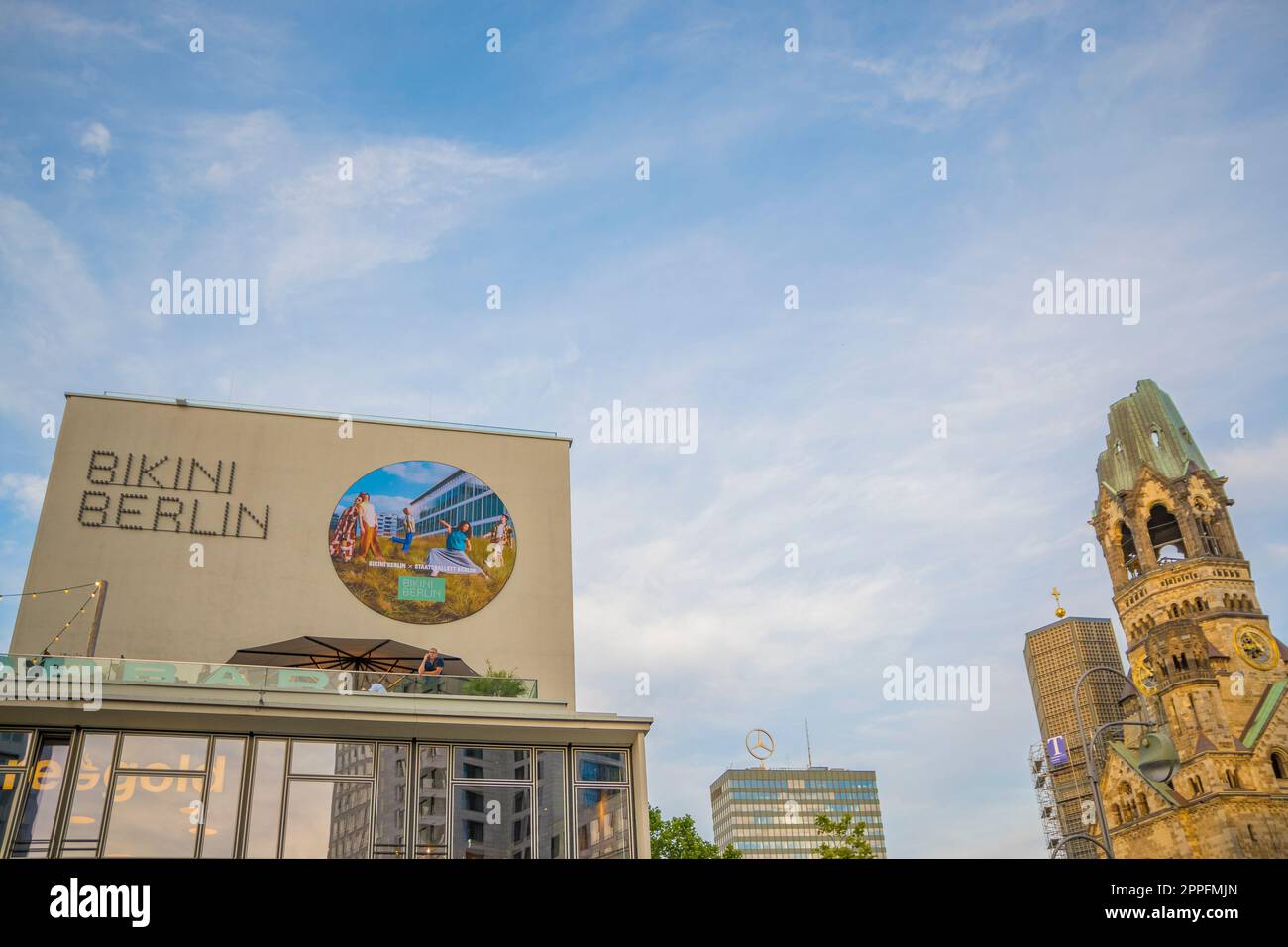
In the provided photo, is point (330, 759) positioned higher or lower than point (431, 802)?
higher

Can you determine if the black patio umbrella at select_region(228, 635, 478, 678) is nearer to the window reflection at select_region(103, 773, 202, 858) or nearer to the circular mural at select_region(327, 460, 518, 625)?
the circular mural at select_region(327, 460, 518, 625)

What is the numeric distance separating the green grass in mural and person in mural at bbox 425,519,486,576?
8.2 inches

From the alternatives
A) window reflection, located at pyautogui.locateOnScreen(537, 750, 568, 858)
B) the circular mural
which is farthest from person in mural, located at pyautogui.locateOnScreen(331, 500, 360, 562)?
window reflection, located at pyautogui.locateOnScreen(537, 750, 568, 858)

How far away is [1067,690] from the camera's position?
178 meters

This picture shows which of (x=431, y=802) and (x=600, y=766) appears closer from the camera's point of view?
(x=431, y=802)

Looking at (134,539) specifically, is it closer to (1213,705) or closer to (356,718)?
(356,718)

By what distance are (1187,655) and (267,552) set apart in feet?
275

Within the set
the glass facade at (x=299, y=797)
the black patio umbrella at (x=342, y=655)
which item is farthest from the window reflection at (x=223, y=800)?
the black patio umbrella at (x=342, y=655)

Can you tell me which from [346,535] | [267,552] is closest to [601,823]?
[346,535]

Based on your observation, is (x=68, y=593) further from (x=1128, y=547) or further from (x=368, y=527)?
(x=1128, y=547)

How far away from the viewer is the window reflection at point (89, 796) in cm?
2144

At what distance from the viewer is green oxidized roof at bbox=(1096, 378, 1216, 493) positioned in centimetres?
10931

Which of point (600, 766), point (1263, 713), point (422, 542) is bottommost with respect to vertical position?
point (600, 766)

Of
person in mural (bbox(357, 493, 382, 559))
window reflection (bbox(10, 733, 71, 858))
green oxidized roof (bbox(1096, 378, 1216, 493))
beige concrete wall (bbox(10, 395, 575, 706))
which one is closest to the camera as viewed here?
window reflection (bbox(10, 733, 71, 858))
